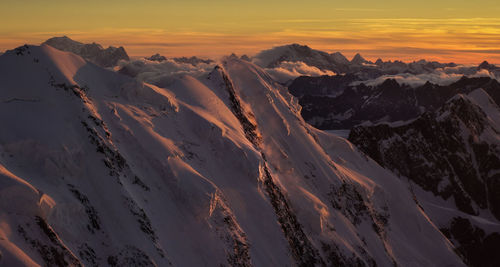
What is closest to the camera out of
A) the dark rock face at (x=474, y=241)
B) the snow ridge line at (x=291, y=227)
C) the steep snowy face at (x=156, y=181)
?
the steep snowy face at (x=156, y=181)

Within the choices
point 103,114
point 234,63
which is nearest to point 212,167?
point 103,114

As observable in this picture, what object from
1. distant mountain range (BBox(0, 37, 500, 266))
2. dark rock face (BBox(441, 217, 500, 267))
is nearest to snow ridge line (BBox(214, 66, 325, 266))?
distant mountain range (BBox(0, 37, 500, 266))

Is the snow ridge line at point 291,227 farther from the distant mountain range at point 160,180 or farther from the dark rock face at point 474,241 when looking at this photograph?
the dark rock face at point 474,241

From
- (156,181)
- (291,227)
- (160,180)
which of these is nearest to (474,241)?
(291,227)

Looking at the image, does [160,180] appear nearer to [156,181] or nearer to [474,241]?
[156,181]

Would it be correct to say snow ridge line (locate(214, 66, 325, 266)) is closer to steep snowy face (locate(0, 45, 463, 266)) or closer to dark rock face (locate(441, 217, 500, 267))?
steep snowy face (locate(0, 45, 463, 266))

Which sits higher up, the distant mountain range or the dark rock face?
the distant mountain range

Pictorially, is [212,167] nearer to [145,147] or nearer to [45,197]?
[145,147]

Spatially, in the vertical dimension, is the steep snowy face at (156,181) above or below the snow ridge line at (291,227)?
above

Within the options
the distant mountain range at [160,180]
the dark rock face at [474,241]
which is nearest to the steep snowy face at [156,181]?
the distant mountain range at [160,180]
